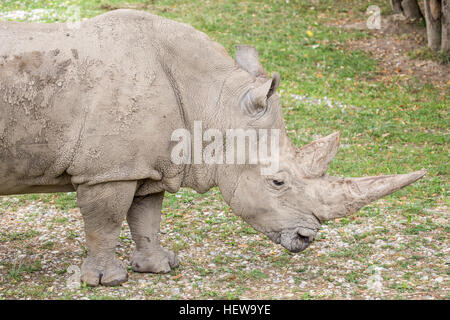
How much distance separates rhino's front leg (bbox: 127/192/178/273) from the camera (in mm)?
7250

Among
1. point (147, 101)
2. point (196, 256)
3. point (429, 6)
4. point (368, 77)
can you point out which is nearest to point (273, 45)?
point (368, 77)

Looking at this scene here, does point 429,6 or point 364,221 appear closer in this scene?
point 364,221

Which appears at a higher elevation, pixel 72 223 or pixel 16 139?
pixel 16 139

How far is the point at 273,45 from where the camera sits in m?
15.9

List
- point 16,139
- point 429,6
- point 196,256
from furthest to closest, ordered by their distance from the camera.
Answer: point 429,6
point 196,256
point 16,139

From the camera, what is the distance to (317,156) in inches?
257

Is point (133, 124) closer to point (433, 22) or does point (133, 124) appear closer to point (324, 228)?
point (324, 228)

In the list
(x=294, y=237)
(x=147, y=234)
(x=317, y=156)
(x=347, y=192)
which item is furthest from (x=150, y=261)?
(x=347, y=192)

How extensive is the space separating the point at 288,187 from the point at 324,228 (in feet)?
7.41

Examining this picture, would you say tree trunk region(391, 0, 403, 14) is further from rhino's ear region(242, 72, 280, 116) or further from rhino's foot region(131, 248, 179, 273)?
rhino's foot region(131, 248, 179, 273)

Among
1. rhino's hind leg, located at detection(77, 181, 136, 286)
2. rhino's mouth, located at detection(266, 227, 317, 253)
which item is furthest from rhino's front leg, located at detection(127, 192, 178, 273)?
rhino's mouth, located at detection(266, 227, 317, 253)

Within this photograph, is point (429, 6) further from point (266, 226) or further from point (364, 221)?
point (266, 226)

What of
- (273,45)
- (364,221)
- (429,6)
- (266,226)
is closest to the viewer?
(266,226)

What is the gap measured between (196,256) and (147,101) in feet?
7.33
